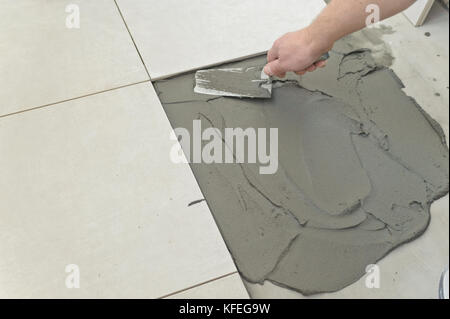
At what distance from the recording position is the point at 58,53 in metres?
1.42

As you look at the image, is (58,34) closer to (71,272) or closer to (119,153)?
(119,153)

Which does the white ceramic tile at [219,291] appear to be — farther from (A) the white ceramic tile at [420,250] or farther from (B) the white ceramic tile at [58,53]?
(B) the white ceramic tile at [58,53]

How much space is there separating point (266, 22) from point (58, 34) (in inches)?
28.4

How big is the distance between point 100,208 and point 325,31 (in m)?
0.72

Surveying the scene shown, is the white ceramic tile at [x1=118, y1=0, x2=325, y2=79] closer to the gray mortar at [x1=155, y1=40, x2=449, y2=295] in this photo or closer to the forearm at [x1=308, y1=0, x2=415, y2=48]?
the gray mortar at [x1=155, y1=40, x2=449, y2=295]

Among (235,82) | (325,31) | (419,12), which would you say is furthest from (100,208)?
(419,12)

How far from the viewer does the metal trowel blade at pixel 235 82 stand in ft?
4.26

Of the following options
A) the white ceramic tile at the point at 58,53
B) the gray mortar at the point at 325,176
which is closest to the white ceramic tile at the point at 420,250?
the gray mortar at the point at 325,176

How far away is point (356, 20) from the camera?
1021 millimetres

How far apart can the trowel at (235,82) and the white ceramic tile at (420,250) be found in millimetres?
317

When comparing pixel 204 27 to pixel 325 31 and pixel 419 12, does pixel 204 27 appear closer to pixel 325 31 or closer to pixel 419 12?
pixel 325 31

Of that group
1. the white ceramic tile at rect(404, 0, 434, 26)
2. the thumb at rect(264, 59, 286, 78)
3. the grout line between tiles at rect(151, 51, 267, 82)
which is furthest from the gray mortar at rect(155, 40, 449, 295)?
the white ceramic tile at rect(404, 0, 434, 26)

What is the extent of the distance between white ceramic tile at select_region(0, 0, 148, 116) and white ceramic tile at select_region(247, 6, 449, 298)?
0.81 metres

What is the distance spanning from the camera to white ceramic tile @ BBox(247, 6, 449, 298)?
3.32 feet
